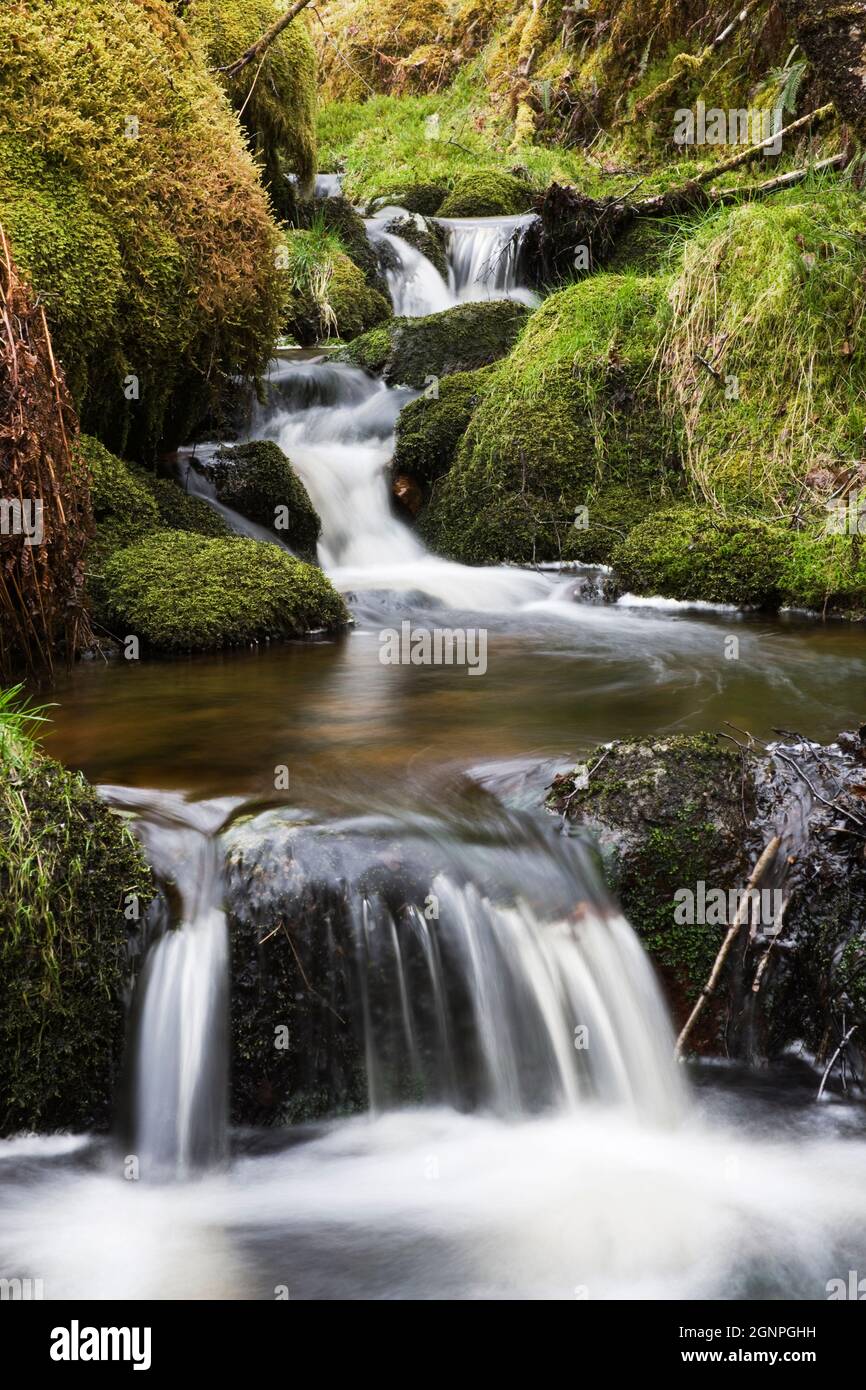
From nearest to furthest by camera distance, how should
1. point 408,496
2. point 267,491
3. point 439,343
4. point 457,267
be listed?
point 267,491 < point 408,496 < point 439,343 < point 457,267

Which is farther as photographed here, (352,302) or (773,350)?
(352,302)

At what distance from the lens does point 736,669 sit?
5.82 meters

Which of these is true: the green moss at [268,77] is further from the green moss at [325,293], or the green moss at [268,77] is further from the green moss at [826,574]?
the green moss at [826,574]

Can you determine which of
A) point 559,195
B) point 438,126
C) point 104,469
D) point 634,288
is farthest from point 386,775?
point 438,126

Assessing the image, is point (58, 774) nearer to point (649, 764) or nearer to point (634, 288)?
point (649, 764)

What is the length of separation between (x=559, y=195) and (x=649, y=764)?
29.4 feet

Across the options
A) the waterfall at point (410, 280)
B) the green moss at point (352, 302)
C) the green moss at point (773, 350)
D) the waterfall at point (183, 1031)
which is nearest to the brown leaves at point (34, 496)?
the waterfall at point (183, 1031)

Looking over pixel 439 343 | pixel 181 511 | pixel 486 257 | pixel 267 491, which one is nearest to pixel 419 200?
pixel 486 257

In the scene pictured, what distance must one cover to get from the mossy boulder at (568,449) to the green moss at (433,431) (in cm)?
20

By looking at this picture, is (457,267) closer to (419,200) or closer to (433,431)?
(419,200)

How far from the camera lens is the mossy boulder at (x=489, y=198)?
1394 cm

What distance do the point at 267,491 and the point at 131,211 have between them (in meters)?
1.93

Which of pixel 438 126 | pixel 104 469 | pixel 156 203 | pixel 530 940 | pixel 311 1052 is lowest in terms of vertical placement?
pixel 311 1052

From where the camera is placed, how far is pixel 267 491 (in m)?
7.87
